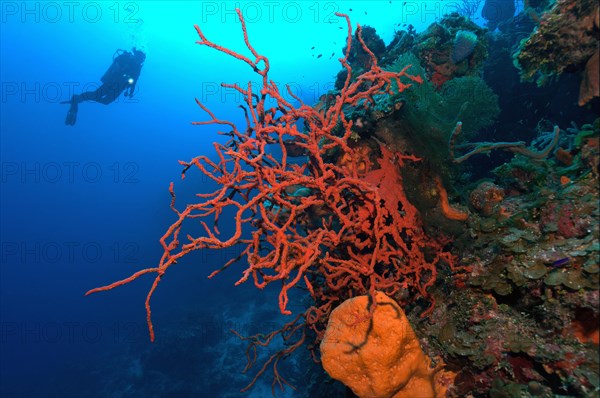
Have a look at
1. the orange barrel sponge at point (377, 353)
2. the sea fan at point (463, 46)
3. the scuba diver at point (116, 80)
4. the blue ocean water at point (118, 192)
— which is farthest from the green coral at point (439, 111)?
the scuba diver at point (116, 80)

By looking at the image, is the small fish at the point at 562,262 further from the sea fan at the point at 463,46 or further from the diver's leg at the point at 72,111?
the diver's leg at the point at 72,111

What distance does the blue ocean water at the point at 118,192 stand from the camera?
819 inches

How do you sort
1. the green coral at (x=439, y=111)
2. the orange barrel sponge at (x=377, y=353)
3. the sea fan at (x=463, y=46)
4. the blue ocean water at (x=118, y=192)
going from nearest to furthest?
the orange barrel sponge at (x=377, y=353) < the green coral at (x=439, y=111) < the sea fan at (x=463, y=46) < the blue ocean water at (x=118, y=192)

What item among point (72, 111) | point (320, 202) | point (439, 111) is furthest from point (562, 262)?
point (72, 111)

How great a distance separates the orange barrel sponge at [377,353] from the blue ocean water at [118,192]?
8.20 metres

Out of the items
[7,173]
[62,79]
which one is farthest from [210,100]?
[7,173]

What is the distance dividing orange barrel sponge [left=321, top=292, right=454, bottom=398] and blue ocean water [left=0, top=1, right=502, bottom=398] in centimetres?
820

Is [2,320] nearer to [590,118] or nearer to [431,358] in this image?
[431,358]

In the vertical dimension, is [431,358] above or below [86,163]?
below

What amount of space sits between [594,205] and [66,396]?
3000cm

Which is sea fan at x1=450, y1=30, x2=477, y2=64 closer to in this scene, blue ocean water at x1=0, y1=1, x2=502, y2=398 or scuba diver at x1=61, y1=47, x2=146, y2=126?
blue ocean water at x1=0, y1=1, x2=502, y2=398

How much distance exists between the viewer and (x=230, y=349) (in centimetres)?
1842

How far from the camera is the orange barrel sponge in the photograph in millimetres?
2848

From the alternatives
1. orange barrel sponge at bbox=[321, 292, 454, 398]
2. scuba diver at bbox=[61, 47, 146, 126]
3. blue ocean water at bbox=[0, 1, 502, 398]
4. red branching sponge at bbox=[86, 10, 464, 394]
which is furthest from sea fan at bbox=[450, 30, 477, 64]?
scuba diver at bbox=[61, 47, 146, 126]
